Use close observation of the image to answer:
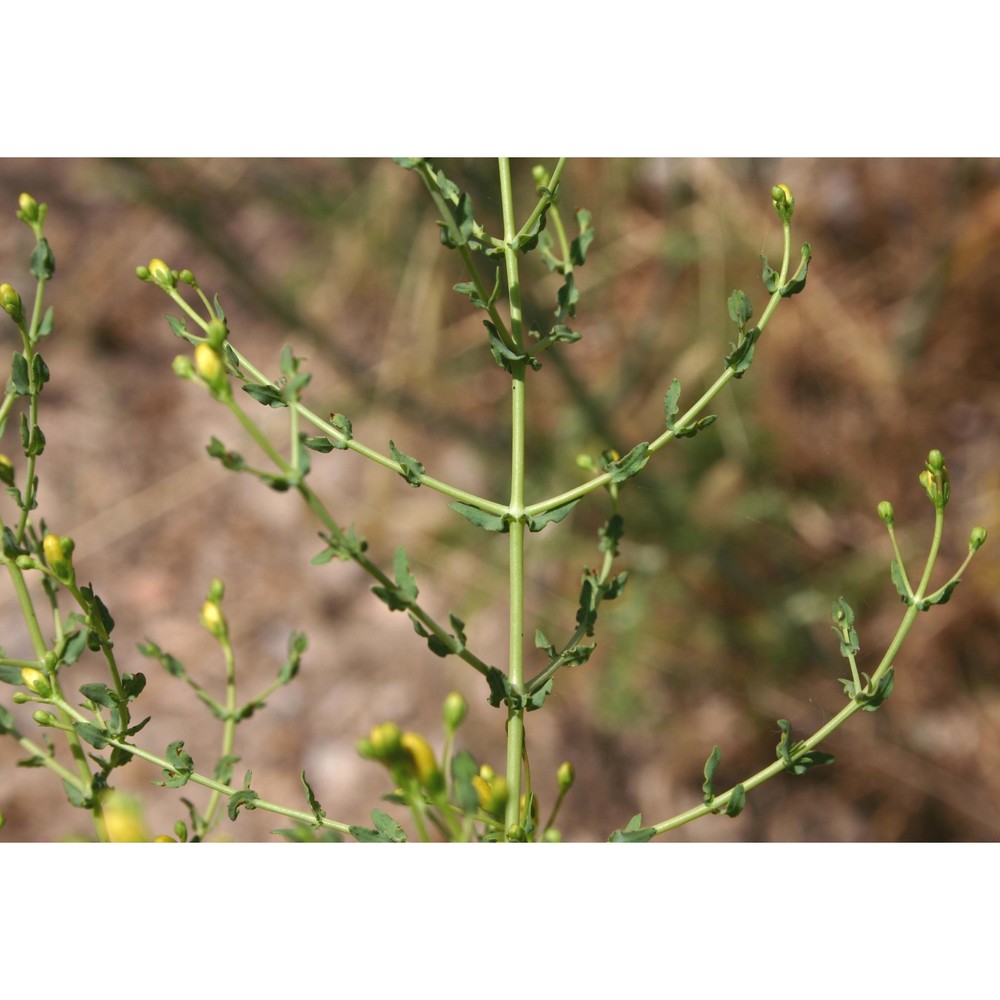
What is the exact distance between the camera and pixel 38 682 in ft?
1.90

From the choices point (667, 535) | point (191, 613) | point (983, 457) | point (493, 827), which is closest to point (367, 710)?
point (191, 613)

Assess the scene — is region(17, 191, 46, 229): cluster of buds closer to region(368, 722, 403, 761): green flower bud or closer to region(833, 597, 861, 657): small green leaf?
region(368, 722, 403, 761): green flower bud

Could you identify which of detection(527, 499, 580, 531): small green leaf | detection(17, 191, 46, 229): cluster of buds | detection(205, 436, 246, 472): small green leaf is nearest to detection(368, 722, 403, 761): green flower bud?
detection(205, 436, 246, 472): small green leaf

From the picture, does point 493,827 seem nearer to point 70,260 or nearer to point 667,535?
point 667,535

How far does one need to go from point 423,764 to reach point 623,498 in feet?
5.18

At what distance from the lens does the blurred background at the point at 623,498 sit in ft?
6.37

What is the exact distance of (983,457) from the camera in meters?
2.12

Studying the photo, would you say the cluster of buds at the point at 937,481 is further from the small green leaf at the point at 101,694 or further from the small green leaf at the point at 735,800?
the small green leaf at the point at 101,694

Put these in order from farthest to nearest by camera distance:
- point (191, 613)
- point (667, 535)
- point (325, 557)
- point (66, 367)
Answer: point (66, 367) < point (191, 613) < point (667, 535) < point (325, 557)

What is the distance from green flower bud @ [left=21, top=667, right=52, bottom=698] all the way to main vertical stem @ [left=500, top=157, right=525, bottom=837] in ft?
0.93

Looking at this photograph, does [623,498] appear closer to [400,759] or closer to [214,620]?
[214,620]

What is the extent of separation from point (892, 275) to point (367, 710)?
157 centimetres

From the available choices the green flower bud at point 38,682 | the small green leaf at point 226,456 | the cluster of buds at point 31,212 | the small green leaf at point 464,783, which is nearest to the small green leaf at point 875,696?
the small green leaf at point 464,783

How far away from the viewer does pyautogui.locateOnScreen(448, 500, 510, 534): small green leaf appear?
22.6 inches
